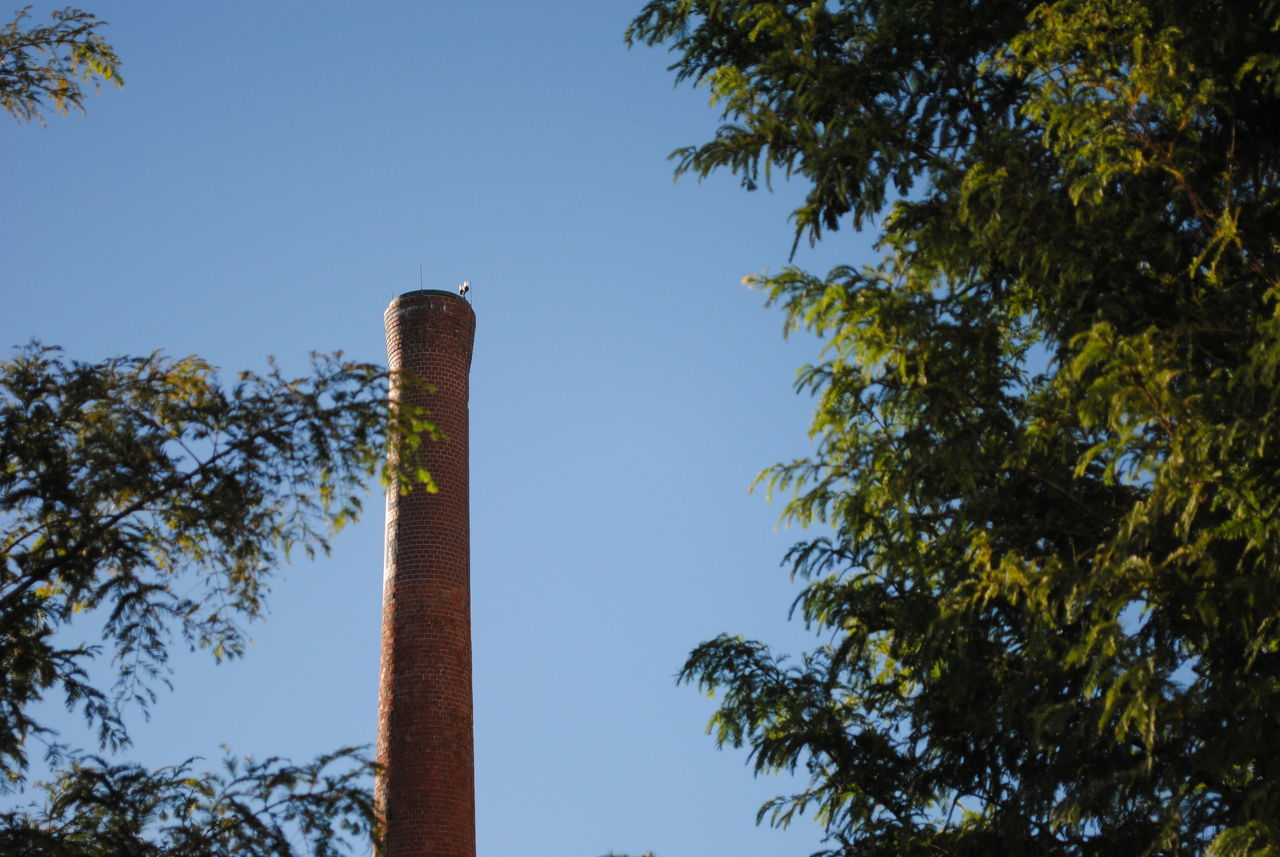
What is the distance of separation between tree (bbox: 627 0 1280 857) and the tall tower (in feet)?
21.5

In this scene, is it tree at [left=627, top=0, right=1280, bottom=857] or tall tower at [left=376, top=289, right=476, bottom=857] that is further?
tall tower at [left=376, top=289, right=476, bottom=857]

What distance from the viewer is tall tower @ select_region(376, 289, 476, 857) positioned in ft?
52.6

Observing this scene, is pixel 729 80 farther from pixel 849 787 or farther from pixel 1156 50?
pixel 849 787

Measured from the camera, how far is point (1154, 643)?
848cm

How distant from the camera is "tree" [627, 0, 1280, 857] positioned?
7.61m

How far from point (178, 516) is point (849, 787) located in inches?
193

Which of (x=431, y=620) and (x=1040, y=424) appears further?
(x=431, y=620)

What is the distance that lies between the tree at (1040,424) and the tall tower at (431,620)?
6.55 meters

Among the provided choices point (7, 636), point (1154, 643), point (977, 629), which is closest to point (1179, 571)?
point (1154, 643)

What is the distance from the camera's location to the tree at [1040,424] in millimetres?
7605

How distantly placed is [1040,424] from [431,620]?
1017 cm

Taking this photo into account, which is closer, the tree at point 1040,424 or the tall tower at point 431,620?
the tree at point 1040,424

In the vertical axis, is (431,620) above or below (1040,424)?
above

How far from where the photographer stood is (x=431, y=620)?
1719 centimetres
